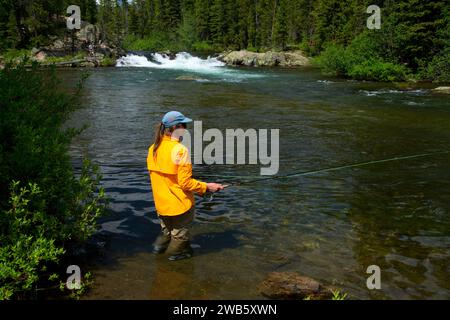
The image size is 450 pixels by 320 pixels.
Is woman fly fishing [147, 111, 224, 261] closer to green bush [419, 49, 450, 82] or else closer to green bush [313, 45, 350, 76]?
green bush [419, 49, 450, 82]

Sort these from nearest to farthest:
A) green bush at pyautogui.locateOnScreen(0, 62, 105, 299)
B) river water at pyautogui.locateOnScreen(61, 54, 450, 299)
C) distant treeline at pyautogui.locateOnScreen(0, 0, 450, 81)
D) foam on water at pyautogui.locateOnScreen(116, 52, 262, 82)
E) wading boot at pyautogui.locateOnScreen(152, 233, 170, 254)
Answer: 1. green bush at pyautogui.locateOnScreen(0, 62, 105, 299)
2. river water at pyautogui.locateOnScreen(61, 54, 450, 299)
3. wading boot at pyautogui.locateOnScreen(152, 233, 170, 254)
4. distant treeline at pyautogui.locateOnScreen(0, 0, 450, 81)
5. foam on water at pyautogui.locateOnScreen(116, 52, 262, 82)

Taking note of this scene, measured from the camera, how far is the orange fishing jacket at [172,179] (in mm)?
5988

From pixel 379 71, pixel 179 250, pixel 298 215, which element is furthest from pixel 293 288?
pixel 379 71

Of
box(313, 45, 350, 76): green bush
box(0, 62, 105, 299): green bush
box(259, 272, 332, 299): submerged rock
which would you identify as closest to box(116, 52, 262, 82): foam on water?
box(313, 45, 350, 76): green bush

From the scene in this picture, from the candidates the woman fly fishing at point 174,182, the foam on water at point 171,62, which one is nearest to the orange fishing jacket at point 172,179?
the woman fly fishing at point 174,182

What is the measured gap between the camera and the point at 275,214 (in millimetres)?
8391

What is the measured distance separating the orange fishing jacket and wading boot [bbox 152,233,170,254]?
1.97 ft

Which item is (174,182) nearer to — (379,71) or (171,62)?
(379,71)

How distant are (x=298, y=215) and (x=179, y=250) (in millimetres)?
2776

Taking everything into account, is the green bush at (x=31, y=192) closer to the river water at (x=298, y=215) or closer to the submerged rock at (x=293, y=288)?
the river water at (x=298, y=215)

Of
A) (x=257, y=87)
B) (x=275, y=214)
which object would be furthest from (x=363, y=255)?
(x=257, y=87)

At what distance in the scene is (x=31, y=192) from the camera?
491 cm

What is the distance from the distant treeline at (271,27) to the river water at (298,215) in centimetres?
393

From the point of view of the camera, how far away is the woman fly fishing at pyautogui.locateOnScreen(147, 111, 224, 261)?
601cm
